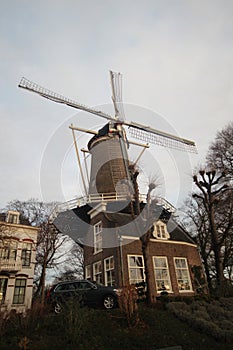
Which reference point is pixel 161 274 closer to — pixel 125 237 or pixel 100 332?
pixel 125 237

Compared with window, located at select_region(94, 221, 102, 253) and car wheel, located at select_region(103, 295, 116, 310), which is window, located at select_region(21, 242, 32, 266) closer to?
window, located at select_region(94, 221, 102, 253)

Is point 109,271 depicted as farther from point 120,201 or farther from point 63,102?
point 63,102

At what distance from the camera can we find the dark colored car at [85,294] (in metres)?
12.6

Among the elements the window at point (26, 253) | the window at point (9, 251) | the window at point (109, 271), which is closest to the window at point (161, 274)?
the window at point (109, 271)

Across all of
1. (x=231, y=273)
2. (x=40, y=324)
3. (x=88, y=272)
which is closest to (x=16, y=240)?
(x=88, y=272)

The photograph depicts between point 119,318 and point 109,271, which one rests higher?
point 109,271

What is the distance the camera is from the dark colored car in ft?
41.5

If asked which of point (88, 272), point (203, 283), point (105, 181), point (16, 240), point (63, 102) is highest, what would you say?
point (63, 102)

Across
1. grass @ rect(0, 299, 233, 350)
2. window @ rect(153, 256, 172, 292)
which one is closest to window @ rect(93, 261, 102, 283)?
window @ rect(153, 256, 172, 292)

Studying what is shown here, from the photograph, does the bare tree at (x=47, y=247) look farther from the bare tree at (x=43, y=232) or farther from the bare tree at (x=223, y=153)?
the bare tree at (x=223, y=153)

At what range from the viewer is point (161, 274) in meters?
19.4

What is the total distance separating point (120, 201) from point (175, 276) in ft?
22.7

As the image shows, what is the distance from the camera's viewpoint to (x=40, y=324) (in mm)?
9703

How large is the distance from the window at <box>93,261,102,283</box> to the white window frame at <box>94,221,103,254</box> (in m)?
0.96
